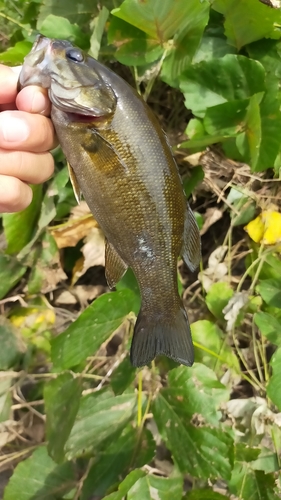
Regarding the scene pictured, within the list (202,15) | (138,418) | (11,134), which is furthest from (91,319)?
(202,15)

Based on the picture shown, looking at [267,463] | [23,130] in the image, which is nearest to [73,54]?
[23,130]

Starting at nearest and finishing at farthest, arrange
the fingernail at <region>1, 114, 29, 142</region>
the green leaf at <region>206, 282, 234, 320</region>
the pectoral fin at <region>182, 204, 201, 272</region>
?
the fingernail at <region>1, 114, 29, 142</region> → the pectoral fin at <region>182, 204, 201, 272</region> → the green leaf at <region>206, 282, 234, 320</region>

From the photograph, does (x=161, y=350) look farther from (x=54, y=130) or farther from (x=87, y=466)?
(x=87, y=466)

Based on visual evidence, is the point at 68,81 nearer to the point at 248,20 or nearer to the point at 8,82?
the point at 8,82

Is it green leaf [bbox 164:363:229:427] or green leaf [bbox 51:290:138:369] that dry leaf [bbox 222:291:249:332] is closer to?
green leaf [bbox 164:363:229:427]

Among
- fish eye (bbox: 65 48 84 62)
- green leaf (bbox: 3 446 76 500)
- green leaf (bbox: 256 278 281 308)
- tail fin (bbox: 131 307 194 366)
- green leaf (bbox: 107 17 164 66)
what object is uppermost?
fish eye (bbox: 65 48 84 62)

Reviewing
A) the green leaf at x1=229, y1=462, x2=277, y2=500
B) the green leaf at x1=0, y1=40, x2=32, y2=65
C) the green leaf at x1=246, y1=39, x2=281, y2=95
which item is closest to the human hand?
the green leaf at x1=0, y1=40, x2=32, y2=65
